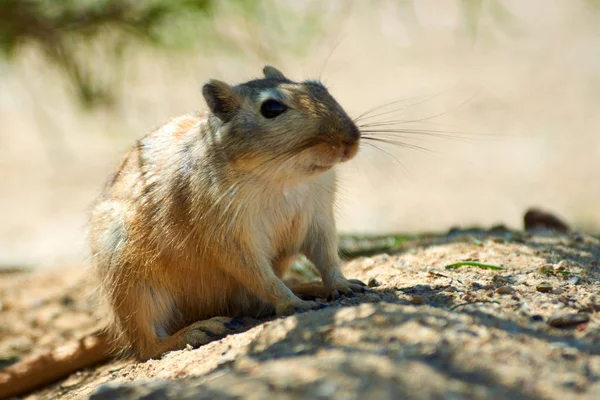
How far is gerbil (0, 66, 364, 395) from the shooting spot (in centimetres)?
409

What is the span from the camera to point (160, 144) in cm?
473

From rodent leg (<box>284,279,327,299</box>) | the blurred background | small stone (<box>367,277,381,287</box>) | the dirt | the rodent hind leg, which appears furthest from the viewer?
the blurred background

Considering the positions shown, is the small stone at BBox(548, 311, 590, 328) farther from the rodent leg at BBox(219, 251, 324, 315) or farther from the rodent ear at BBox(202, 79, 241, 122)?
the rodent ear at BBox(202, 79, 241, 122)

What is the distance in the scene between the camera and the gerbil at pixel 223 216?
4.09 meters

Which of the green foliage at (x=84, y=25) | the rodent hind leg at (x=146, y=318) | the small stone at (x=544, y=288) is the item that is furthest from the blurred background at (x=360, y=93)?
the small stone at (x=544, y=288)

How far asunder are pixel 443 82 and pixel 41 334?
9430 millimetres

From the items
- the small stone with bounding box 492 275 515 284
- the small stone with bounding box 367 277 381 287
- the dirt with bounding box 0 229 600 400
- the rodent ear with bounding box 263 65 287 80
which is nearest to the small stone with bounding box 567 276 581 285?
the dirt with bounding box 0 229 600 400

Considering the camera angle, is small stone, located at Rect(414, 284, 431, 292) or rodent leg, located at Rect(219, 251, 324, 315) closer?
small stone, located at Rect(414, 284, 431, 292)

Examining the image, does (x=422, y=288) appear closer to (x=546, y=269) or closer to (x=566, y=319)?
(x=546, y=269)

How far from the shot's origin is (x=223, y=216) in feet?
13.7

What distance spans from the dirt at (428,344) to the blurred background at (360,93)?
1.69m

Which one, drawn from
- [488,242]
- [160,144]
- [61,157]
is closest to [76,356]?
[160,144]

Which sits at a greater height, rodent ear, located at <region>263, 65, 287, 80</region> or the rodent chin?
rodent ear, located at <region>263, 65, 287, 80</region>

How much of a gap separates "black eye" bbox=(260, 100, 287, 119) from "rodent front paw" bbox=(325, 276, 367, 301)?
0.98 meters
